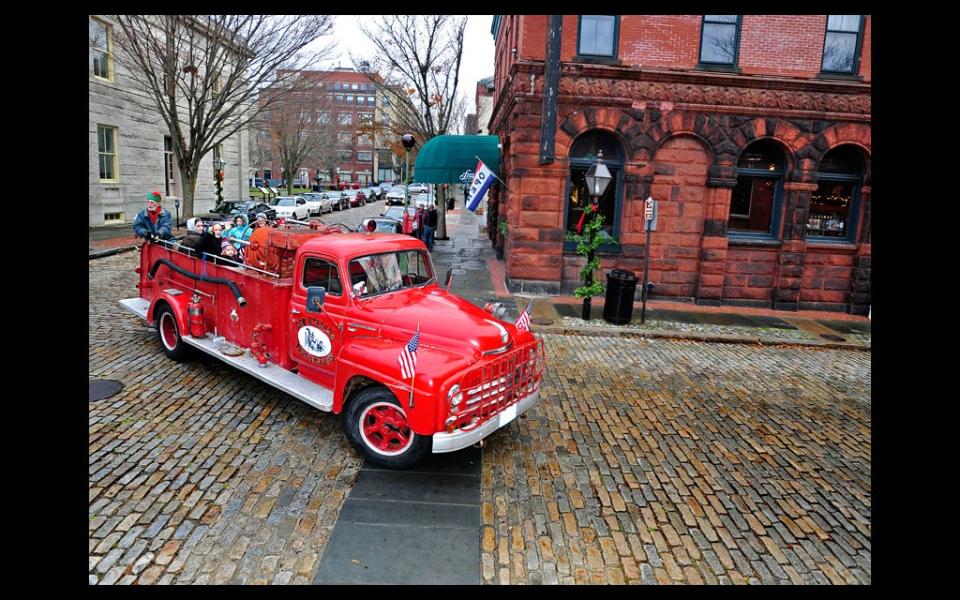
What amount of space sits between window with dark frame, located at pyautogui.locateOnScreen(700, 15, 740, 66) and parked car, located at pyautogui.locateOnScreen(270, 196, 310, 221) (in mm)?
25341

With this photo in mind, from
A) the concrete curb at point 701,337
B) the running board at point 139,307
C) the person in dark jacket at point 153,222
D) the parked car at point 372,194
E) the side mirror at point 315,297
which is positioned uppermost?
the parked car at point 372,194

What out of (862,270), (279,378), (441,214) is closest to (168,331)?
(279,378)

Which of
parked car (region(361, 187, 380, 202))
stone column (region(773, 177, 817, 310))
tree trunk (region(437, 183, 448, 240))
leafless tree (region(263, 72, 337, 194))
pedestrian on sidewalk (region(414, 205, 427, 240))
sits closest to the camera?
stone column (region(773, 177, 817, 310))

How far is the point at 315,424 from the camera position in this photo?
6.73 metres

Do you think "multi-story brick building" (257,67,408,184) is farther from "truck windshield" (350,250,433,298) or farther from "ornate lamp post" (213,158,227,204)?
"truck windshield" (350,250,433,298)

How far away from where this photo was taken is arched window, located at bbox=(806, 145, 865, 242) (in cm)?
1473

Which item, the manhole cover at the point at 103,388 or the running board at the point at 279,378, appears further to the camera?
the manhole cover at the point at 103,388

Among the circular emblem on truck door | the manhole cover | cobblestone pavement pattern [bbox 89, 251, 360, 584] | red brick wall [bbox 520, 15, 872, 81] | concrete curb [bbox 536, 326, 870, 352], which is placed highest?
red brick wall [bbox 520, 15, 872, 81]

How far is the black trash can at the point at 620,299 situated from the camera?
40.4ft

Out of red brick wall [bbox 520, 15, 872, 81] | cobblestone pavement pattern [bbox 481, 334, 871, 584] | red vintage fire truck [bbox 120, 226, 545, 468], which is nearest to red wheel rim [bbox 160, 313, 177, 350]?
red vintage fire truck [bbox 120, 226, 545, 468]

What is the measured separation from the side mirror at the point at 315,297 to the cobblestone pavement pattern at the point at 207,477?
1485 mm

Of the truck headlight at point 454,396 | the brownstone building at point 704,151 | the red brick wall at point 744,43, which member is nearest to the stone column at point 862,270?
the brownstone building at point 704,151

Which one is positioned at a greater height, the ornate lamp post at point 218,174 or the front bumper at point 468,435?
the ornate lamp post at point 218,174

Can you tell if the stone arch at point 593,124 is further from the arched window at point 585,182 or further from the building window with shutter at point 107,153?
the building window with shutter at point 107,153
